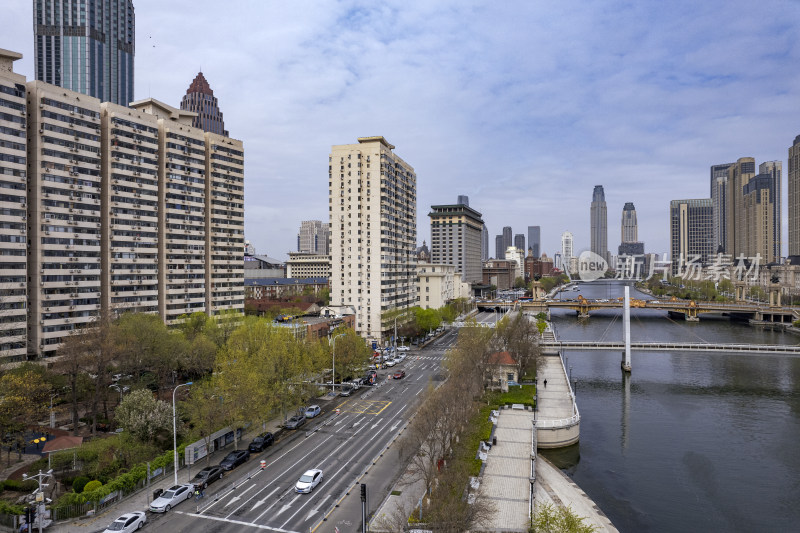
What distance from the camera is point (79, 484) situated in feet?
101

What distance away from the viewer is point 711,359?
86938 mm

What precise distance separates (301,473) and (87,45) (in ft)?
653

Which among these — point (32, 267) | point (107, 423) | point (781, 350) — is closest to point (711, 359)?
point (781, 350)

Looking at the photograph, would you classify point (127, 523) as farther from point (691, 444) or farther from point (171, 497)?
point (691, 444)

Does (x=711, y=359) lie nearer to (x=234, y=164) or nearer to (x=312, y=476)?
(x=312, y=476)

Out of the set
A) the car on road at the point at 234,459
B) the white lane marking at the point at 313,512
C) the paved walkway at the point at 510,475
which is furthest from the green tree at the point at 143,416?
the paved walkway at the point at 510,475

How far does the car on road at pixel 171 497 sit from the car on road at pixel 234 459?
14.3 ft

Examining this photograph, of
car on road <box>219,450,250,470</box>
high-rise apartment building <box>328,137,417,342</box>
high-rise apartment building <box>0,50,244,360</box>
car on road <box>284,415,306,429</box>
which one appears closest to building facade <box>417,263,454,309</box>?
high-rise apartment building <box>328,137,417,342</box>

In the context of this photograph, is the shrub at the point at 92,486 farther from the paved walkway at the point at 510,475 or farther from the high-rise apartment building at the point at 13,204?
the high-rise apartment building at the point at 13,204

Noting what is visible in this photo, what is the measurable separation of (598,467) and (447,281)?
98.7m

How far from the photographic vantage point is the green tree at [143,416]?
3581 centimetres

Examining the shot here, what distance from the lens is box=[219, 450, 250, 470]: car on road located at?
35406mm

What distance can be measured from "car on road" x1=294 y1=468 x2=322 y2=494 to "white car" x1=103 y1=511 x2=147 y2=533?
865cm

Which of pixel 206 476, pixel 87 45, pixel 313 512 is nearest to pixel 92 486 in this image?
pixel 206 476
